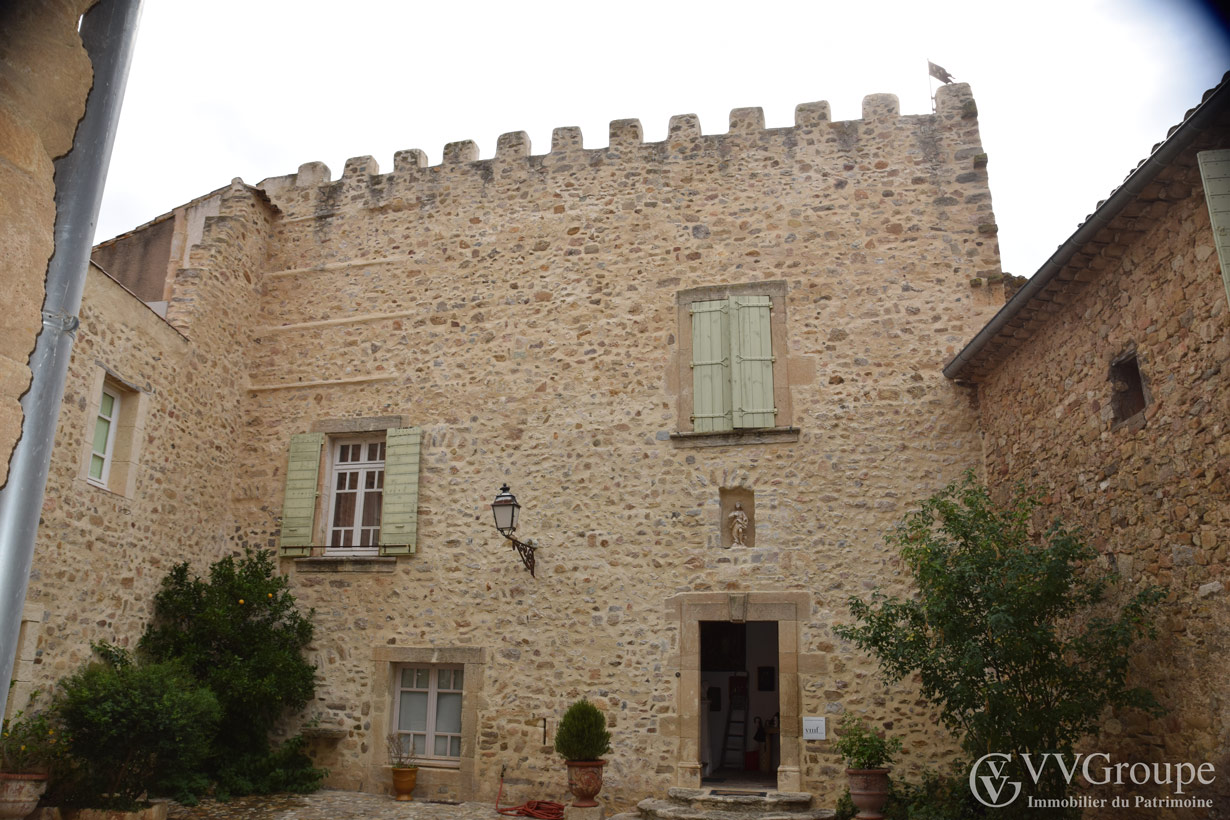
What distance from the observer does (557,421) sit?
9867mm

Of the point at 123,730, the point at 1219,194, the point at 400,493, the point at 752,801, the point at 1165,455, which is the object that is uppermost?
the point at 1219,194

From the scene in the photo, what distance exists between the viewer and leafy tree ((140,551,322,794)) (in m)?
8.92

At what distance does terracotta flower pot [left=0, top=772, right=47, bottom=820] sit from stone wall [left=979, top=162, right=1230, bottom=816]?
7.77 m

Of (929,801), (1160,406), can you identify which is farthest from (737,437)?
(1160,406)

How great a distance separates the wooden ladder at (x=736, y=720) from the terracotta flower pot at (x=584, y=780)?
14.0 ft

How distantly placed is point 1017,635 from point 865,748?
1.96 metres

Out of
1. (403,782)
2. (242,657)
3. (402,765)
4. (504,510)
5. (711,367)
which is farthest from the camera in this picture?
(711,367)

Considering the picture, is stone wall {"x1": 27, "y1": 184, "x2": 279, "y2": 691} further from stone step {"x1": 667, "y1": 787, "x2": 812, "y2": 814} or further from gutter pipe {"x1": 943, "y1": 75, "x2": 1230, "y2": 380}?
gutter pipe {"x1": 943, "y1": 75, "x2": 1230, "y2": 380}

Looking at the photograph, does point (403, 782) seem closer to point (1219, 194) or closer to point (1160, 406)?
point (1160, 406)

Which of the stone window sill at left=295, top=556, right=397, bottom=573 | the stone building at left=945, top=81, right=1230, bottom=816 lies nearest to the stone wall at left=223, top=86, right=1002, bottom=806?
the stone window sill at left=295, top=556, right=397, bottom=573

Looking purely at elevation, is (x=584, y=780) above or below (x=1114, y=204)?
below

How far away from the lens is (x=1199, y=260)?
17.6ft

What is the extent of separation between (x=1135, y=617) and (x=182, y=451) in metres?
8.77

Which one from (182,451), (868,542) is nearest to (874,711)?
(868,542)
